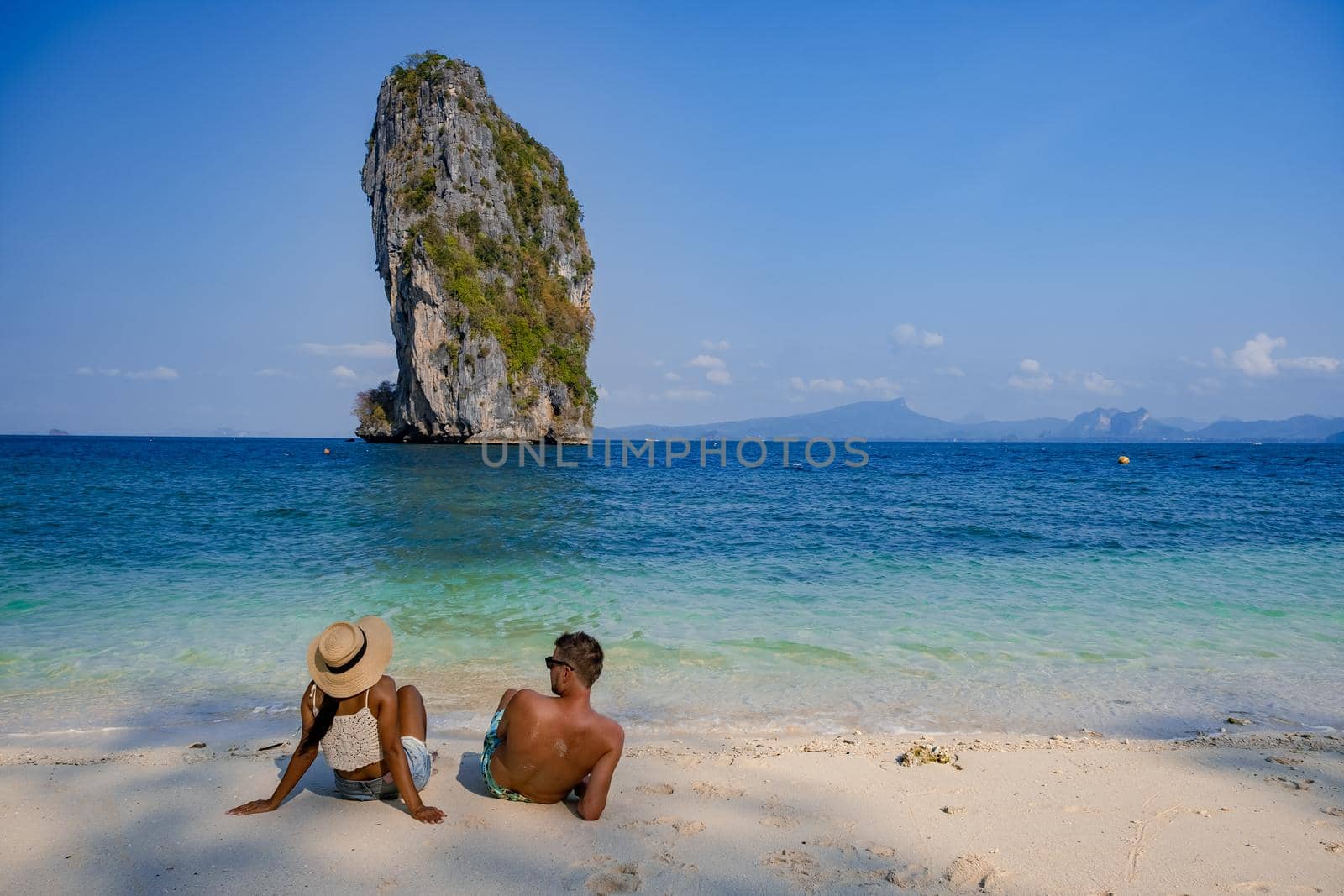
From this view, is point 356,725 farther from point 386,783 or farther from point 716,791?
point 716,791

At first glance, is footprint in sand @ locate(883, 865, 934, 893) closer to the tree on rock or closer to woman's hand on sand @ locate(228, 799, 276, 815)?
woman's hand on sand @ locate(228, 799, 276, 815)

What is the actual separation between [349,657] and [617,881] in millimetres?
1682

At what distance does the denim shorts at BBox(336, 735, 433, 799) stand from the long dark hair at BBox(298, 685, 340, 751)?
0.95 ft

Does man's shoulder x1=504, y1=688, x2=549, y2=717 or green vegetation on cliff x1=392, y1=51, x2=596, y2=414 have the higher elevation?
green vegetation on cliff x1=392, y1=51, x2=596, y2=414

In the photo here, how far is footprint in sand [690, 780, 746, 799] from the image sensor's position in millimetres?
4254

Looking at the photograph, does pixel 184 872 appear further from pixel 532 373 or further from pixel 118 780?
pixel 532 373

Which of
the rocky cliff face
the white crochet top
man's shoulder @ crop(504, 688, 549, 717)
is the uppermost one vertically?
the rocky cliff face

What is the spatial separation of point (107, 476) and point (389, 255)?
3756 cm

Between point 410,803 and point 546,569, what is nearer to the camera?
point 410,803

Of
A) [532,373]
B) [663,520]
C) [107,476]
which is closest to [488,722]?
[663,520]

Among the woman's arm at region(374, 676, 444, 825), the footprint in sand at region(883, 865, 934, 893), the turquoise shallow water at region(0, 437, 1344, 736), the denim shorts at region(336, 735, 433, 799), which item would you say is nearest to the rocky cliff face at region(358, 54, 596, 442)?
the turquoise shallow water at region(0, 437, 1344, 736)

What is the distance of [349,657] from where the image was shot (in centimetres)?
361

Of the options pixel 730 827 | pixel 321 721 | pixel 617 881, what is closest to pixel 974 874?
pixel 730 827

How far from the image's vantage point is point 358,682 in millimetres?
3709
